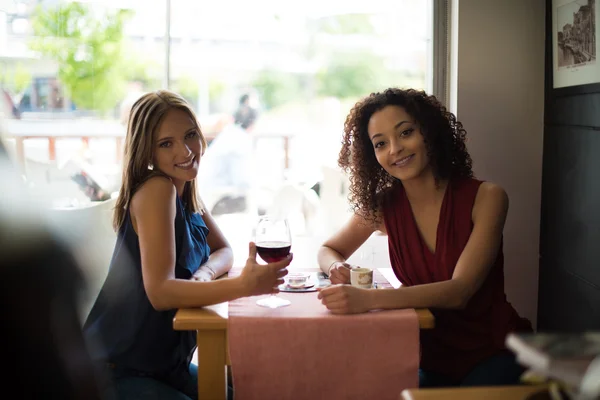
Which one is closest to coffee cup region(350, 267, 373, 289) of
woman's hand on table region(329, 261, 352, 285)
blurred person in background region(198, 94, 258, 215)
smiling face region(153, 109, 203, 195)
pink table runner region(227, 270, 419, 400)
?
woman's hand on table region(329, 261, 352, 285)

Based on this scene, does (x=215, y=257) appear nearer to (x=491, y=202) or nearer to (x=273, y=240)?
(x=273, y=240)

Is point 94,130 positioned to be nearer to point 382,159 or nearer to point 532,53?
point 382,159

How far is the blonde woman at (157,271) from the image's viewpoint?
75.4 inches

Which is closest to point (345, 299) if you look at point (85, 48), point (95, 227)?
point (95, 227)

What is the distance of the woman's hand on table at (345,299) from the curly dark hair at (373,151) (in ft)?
1.96

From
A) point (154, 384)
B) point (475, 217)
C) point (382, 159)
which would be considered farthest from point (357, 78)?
point (154, 384)

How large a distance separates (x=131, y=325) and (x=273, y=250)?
0.48 m

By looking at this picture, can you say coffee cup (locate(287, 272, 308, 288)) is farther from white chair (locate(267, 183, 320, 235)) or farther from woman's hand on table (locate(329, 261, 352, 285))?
white chair (locate(267, 183, 320, 235))

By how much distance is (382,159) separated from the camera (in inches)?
90.8

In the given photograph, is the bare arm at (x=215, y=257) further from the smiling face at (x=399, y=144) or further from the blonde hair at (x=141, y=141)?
the smiling face at (x=399, y=144)

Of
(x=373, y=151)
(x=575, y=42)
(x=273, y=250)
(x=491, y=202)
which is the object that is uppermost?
(x=575, y=42)

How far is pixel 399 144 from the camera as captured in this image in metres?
2.29

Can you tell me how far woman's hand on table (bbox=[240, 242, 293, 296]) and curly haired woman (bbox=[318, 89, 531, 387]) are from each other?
0.14 metres

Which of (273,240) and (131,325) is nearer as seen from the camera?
(273,240)
